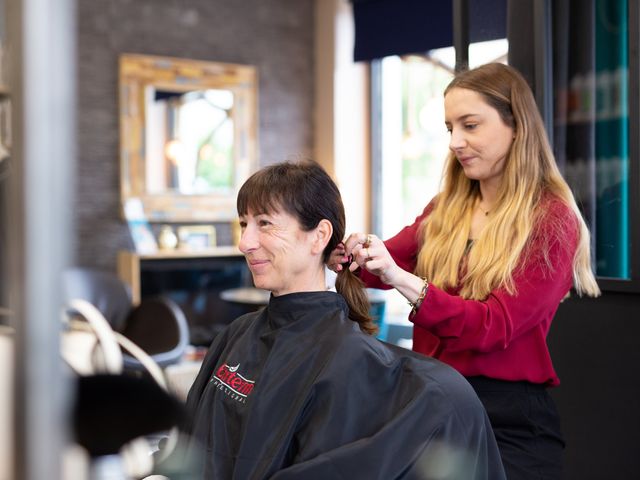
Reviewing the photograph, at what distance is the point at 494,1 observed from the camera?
8.79 ft

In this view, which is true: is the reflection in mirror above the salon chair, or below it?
above

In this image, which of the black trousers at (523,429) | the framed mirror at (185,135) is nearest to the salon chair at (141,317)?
the black trousers at (523,429)

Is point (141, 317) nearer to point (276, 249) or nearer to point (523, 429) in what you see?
point (276, 249)

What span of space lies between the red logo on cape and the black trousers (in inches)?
21.5

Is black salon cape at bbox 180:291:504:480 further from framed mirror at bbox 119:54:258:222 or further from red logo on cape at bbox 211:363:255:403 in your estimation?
framed mirror at bbox 119:54:258:222

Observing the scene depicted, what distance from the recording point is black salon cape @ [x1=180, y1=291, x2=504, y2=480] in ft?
4.91

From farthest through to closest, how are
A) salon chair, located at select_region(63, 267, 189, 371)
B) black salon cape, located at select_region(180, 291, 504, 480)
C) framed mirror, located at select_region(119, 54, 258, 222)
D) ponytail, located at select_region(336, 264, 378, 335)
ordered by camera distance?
framed mirror, located at select_region(119, 54, 258, 222) → salon chair, located at select_region(63, 267, 189, 371) → ponytail, located at select_region(336, 264, 378, 335) → black salon cape, located at select_region(180, 291, 504, 480)

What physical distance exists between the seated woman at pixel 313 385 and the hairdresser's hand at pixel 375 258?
136 millimetres

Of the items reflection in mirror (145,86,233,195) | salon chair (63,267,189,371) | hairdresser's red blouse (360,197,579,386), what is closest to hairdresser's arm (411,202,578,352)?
hairdresser's red blouse (360,197,579,386)

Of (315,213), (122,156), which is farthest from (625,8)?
(122,156)

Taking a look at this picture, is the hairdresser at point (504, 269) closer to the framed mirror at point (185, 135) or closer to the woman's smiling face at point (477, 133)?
the woman's smiling face at point (477, 133)

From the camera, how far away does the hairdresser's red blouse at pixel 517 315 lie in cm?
167

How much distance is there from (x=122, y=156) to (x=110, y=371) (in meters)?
6.47

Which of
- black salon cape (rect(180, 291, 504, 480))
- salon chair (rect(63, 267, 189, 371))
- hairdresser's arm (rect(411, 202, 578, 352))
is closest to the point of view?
black salon cape (rect(180, 291, 504, 480))
